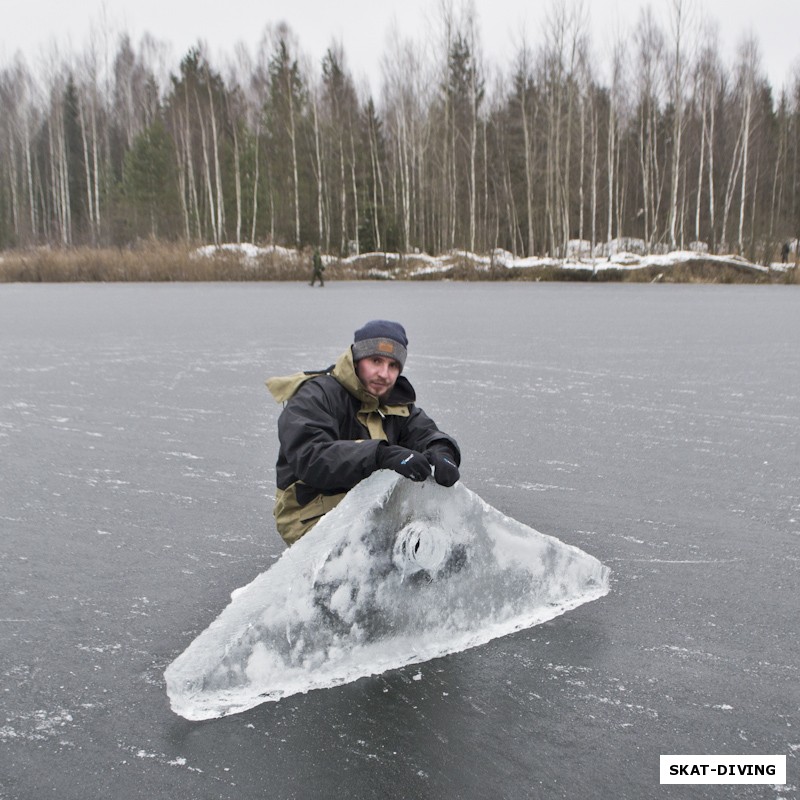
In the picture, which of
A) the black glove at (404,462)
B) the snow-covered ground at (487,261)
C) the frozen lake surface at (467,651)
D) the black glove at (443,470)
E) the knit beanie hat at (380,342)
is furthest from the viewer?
the snow-covered ground at (487,261)

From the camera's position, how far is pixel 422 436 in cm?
283

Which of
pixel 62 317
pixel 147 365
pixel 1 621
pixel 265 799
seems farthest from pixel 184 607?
pixel 62 317

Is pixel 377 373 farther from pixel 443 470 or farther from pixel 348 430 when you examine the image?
pixel 443 470

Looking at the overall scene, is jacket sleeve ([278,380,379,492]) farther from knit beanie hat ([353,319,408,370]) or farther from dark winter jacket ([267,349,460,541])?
knit beanie hat ([353,319,408,370])

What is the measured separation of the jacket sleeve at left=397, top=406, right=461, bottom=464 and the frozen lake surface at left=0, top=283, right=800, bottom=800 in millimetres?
644

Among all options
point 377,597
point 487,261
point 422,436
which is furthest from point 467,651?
point 487,261

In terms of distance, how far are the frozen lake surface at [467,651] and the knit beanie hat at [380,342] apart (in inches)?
38.0

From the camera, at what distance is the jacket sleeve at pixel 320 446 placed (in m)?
2.47

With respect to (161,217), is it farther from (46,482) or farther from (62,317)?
(46,482)

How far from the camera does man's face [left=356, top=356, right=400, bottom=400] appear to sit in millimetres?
2705

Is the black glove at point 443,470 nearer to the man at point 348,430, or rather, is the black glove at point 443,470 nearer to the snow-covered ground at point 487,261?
the man at point 348,430

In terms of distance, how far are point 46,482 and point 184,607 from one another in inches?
67.3

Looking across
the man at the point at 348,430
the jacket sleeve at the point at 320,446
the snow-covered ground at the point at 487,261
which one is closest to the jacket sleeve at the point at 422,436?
the man at the point at 348,430

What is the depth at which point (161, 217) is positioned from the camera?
38.6 meters
